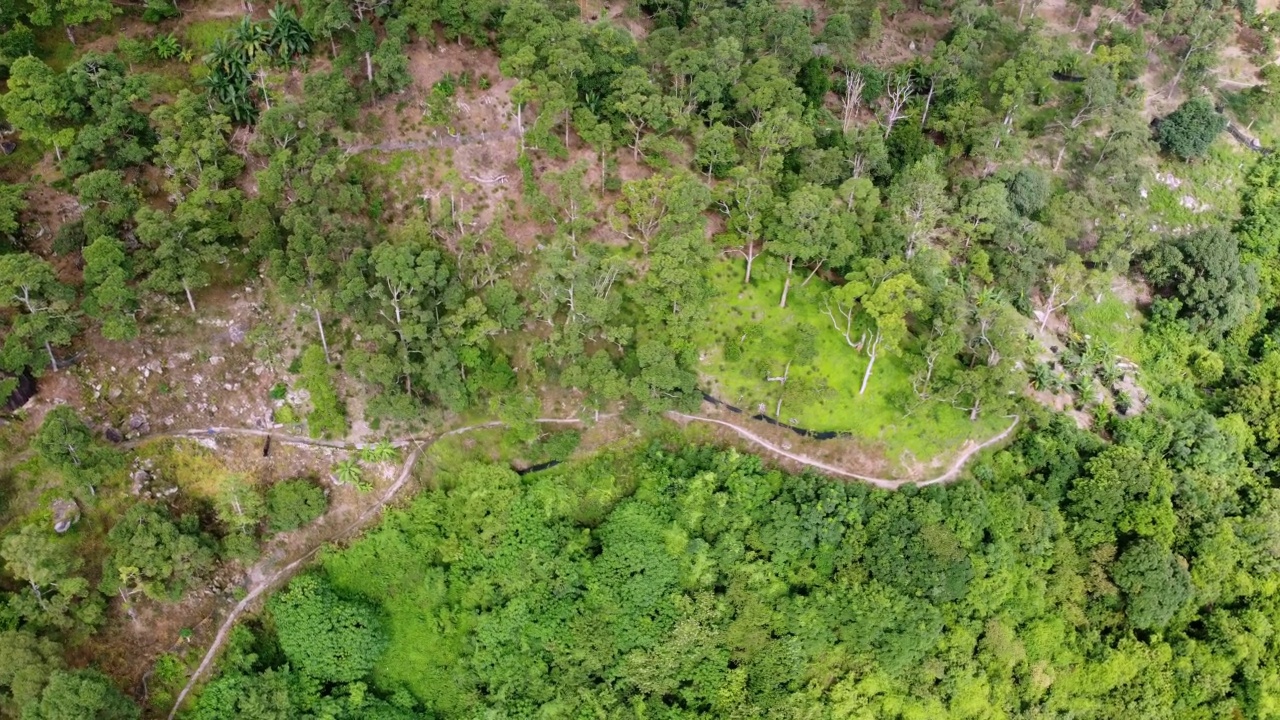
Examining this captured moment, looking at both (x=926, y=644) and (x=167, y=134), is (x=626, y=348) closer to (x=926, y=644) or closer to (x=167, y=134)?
(x=926, y=644)

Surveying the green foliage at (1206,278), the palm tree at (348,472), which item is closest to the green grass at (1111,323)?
the green foliage at (1206,278)

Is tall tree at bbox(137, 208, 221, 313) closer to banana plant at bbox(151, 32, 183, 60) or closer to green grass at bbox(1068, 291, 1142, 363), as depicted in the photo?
banana plant at bbox(151, 32, 183, 60)

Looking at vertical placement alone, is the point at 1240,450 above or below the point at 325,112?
below

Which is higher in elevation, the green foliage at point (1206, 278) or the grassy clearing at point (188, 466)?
the green foliage at point (1206, 278)

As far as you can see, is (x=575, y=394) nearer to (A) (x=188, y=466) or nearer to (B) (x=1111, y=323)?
(A) (x=188, y=466)

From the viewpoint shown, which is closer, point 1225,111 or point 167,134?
point 167,134

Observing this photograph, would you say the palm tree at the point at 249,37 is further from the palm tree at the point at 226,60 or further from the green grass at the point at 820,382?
the green grass at the point at 820,382

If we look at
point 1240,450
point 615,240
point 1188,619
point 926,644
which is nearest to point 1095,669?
point 1188,619

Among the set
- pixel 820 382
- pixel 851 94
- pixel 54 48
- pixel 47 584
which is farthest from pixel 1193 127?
pixel 47 584
